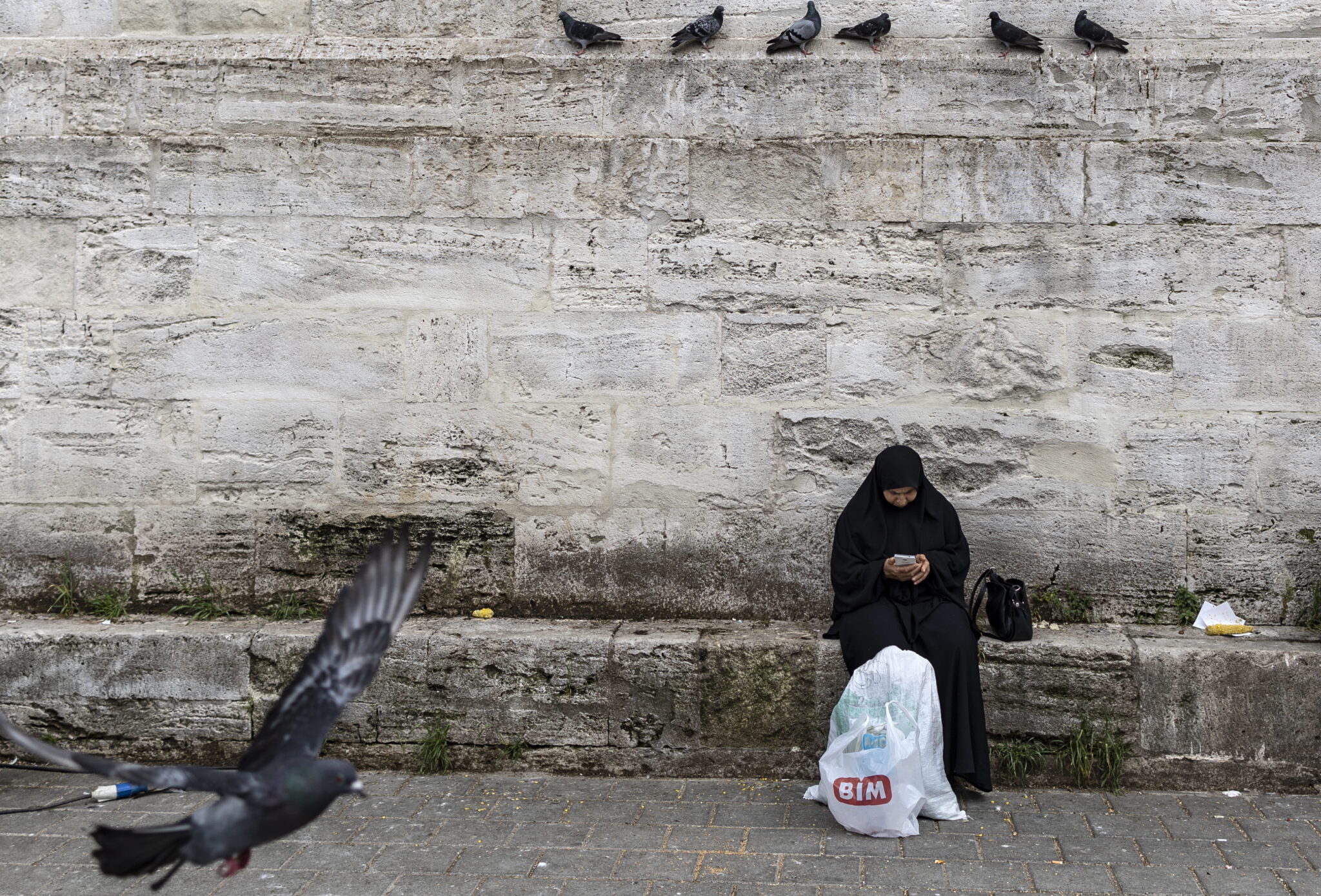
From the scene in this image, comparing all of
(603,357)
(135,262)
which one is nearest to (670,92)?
(603,357)

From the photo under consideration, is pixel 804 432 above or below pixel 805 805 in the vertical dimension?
above

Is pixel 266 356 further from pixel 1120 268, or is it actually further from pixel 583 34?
pixel 1120 268

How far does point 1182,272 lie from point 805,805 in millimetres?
2847

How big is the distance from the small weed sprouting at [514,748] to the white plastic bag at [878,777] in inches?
54.6

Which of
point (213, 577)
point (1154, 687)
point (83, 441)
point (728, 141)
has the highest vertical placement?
point (728, 141)

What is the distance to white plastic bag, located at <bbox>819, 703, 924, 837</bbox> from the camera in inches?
162

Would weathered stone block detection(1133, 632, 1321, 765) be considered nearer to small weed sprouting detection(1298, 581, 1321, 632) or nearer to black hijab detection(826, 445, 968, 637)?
small weed sprouting detection(1298, 581, 1321, 632)

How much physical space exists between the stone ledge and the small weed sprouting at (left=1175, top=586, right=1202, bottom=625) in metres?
0.15

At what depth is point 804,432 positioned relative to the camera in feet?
17.3

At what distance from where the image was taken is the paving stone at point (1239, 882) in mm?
3662

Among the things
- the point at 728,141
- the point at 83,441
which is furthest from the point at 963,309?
the point at 83,441

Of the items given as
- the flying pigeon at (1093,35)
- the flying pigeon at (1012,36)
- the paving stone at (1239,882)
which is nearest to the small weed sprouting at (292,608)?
the paving stone at (1239,882)

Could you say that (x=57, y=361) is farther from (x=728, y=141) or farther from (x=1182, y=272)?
(x=1182, y=272)

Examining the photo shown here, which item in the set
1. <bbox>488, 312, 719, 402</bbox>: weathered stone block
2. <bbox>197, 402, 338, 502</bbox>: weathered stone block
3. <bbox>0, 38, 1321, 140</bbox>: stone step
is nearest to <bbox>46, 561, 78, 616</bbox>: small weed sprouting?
<bbox>197, 402, 338, 502</bbox>: weathered stone block
